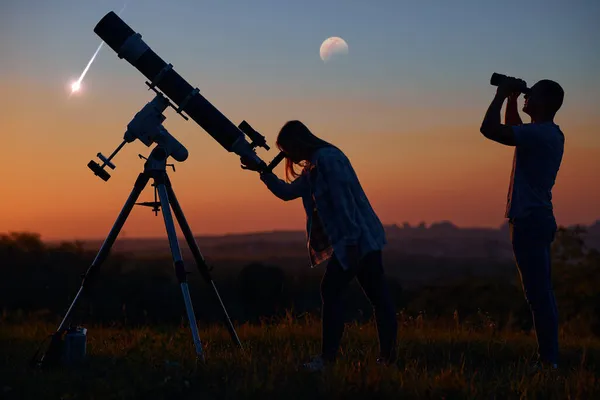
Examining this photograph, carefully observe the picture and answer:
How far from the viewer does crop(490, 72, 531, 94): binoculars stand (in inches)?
245

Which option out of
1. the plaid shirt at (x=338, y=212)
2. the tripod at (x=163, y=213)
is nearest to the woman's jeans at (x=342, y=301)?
the plaid shirt at (x=338, y=212)

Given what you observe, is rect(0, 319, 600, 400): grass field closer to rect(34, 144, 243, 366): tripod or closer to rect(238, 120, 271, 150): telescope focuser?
rect(34, 144, 243, 366): tripod

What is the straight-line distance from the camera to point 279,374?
17.5 feet

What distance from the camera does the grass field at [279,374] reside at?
16.1ft

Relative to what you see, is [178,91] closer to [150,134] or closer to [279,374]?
[150,134]

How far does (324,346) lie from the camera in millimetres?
6055

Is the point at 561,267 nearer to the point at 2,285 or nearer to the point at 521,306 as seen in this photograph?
the point at 521,306

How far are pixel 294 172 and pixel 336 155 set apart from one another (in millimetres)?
649

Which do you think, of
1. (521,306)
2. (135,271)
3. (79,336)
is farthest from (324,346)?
(135,271)

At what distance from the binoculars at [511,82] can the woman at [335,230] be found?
164 cm

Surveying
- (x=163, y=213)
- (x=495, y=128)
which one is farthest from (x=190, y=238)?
(x=495, y=128)

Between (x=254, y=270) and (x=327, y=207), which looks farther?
(x=254, y=270)

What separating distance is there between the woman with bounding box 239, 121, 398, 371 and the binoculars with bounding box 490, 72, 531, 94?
64.4 inches

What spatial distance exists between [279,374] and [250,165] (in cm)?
222
